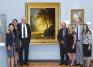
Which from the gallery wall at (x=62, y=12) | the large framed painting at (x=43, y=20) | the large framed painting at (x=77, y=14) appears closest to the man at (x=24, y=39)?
the gallery wall at (x=62, y=12)

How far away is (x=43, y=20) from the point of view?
1712cm

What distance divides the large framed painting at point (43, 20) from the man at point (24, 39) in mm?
1058

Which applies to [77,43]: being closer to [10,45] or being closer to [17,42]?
[17,42]

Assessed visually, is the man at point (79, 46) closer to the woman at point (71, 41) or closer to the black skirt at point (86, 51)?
the woman at point (71, 41)

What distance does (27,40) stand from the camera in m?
15.8

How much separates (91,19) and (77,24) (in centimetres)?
175

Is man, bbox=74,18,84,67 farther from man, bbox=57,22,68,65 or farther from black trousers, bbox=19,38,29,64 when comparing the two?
black trousers, bbox=19,38,29,64

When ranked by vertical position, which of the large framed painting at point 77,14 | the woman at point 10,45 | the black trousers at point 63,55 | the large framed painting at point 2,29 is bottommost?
the black trousers at point 63,55

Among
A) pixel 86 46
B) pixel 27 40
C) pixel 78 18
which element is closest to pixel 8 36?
pixel 27 40

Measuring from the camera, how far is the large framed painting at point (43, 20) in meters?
16.9

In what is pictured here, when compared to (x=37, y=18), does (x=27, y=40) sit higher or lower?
lower

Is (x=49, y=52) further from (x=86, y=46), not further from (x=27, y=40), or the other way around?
(x=86, y=46)

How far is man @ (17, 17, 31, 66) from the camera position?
15.5 metres

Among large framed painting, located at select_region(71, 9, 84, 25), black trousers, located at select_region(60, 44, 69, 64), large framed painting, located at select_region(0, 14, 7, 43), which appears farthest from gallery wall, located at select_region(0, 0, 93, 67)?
large framed painting, located at select_region(0, 14, 7, 43)
